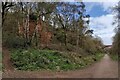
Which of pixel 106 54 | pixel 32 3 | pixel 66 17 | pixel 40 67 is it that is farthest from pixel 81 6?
pixel 106 54

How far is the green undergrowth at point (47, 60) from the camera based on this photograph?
14.1 metres

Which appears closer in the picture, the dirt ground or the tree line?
the dirt ground

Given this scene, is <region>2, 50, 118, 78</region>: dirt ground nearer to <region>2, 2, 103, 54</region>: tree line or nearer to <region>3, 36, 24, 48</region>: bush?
<region>3, 36, 24, 48</region>: bush

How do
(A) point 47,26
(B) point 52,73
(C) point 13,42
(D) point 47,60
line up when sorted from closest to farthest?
1. (B) point 52,73
2. (D) point 47,60
3. (C) point 13,42
4. (A) point 47,26

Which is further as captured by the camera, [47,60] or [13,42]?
[13,42]

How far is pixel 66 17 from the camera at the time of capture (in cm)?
1803

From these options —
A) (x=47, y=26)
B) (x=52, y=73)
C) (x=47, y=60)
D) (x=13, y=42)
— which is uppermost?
(x=47, y=26)

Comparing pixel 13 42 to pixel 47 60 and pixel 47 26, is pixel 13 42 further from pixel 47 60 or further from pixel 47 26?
pixel 47 60

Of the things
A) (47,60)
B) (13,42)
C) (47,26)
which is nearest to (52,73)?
(47,60)

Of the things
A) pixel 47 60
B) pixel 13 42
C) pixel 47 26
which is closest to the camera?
pixel 47 60

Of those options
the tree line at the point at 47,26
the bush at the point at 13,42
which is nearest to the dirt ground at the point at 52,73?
the bush at the point at 13,42

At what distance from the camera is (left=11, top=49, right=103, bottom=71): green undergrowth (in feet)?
46.4

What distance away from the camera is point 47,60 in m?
15.6

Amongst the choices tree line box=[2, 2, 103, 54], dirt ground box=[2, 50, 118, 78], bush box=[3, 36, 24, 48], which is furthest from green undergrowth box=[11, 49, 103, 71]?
tree line box=[2, 2, 103, 54]
